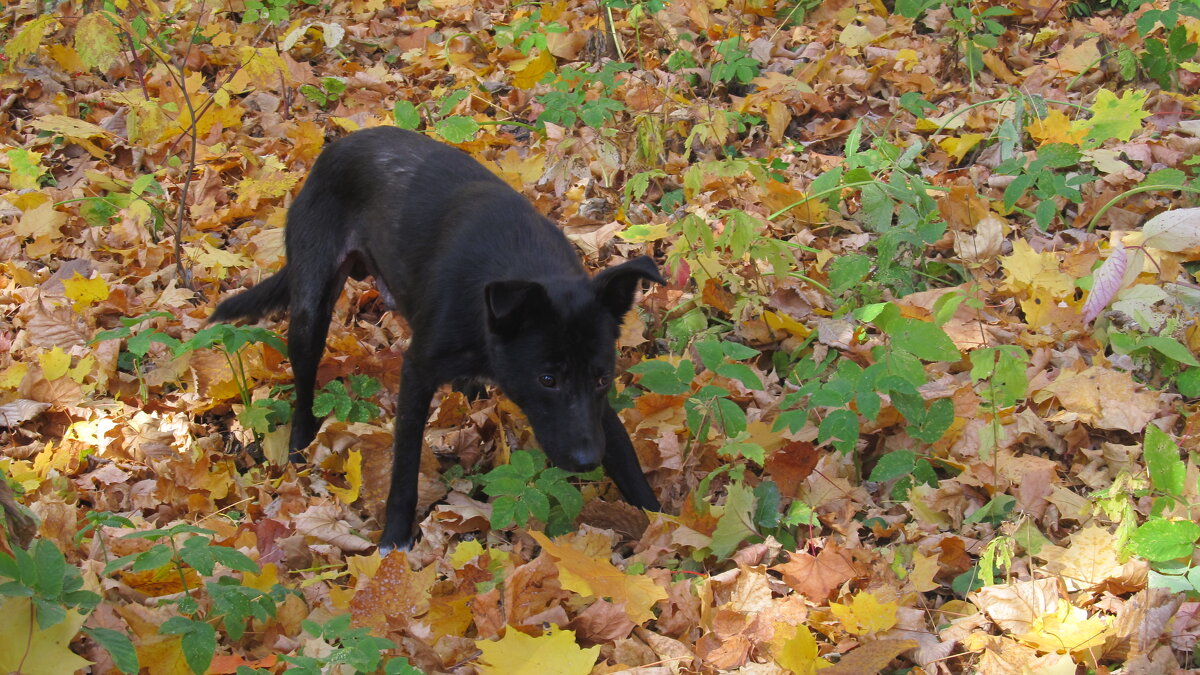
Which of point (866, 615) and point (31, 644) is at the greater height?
point (31, 644)

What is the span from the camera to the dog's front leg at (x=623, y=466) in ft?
14.4

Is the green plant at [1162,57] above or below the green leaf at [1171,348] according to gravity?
above

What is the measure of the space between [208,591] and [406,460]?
4.17 ft

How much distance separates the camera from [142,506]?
4695 mm

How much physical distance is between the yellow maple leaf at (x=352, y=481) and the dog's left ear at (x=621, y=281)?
55.7 inches

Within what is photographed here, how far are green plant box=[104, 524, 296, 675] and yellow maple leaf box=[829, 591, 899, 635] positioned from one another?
6.13 ft

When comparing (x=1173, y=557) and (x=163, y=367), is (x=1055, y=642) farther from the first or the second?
(x=163, y=367)

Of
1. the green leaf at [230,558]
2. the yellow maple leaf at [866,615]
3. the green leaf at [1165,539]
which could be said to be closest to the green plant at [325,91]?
the green leaf at [230,558]

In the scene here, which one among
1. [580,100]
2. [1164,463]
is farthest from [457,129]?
[1164,463]

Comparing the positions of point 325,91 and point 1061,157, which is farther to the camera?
point 325,91

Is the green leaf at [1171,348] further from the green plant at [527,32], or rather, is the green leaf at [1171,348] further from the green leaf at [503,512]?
the green plant at [527,32]

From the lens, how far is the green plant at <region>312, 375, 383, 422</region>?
5.18m

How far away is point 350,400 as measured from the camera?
5297 millimetres

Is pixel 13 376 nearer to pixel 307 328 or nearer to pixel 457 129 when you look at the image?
pixel 307 328
